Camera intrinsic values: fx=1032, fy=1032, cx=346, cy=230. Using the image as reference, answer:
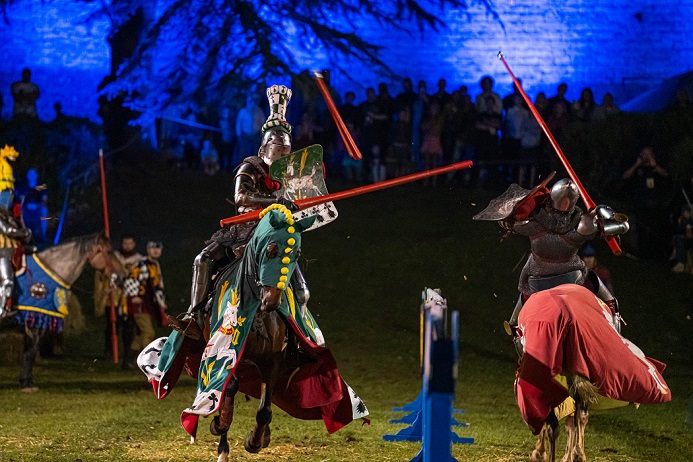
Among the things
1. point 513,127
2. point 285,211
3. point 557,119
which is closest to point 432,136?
point 513,127

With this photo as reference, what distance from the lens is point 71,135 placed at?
582 inches

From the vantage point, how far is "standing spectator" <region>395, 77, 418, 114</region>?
14.5m

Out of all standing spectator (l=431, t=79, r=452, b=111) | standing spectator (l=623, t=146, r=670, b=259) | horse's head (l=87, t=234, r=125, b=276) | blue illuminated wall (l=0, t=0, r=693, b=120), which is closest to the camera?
horse's head (l=87, t=234, r=125, b=276)

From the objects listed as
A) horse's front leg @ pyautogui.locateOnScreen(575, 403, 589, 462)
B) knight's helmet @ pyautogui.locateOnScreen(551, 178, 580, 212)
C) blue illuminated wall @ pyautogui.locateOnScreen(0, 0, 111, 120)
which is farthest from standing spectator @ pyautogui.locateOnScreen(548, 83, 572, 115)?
horse's front leg @ pyautogui.locateOnScreen(575, 403, 589, 462)

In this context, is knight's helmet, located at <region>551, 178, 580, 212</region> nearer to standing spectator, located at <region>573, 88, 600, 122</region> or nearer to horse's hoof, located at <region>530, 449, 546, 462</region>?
horse's hoof, located at <region>530, 449, 546, 462</region>

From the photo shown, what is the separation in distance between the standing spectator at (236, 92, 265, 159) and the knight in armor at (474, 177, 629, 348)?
8.82m

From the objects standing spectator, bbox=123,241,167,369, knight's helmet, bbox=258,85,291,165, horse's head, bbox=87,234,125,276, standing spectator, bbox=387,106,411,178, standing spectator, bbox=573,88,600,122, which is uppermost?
standing spectator, bbox=573,88,600,122

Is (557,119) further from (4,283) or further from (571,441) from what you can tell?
(571,441)

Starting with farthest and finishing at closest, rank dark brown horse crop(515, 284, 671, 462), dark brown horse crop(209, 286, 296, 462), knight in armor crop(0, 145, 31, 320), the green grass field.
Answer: knight in armor crop(0, 145, 31, 320) < the green grass field < dark brown horse crop(209, 286, 296, 462) < dark brown horse crop(515, 284, 671, 462)

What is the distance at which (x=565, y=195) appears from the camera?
627cm

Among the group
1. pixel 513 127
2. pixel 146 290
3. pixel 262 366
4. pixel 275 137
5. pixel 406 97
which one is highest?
pixel 406 97

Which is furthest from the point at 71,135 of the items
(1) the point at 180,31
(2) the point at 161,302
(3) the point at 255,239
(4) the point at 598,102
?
(3) the point at 255,239

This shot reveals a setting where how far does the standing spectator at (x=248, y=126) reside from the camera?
14.9m

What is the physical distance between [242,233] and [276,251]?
36.3 inches
